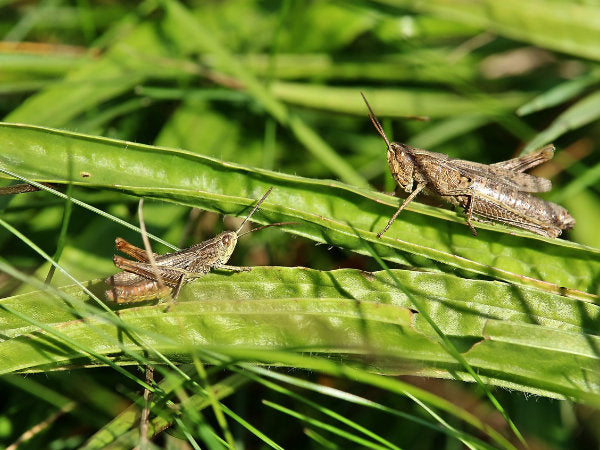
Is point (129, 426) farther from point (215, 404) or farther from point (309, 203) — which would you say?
point (309, 203)

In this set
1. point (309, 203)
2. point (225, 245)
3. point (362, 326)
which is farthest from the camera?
point (225, 245)

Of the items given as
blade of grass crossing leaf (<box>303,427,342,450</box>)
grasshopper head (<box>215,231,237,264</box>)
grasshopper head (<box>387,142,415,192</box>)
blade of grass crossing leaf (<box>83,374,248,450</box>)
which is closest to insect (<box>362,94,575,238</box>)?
grasshopper head (<box>387,142,415,192</box>)

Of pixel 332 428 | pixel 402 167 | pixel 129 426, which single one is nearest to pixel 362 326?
pixel 332 428

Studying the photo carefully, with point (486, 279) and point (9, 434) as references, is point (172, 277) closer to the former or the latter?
point (9, 434)

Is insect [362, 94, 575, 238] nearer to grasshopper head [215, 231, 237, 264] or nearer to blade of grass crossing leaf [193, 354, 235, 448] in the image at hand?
grasshopper head [215, 231, 237, 264]

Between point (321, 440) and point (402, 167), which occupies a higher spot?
point (402, 167)

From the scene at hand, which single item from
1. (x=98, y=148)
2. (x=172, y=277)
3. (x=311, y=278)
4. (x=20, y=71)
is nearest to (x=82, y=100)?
(x=20, y=71)

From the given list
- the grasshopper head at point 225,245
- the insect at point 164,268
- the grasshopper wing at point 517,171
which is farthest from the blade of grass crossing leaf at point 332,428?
the grasshopper wing at point 517,171

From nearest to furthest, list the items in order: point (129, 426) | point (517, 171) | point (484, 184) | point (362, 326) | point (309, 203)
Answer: point (362, 326) < point (129, 426) < point (309, 203) < point (484, 184) < point (517, 171)
